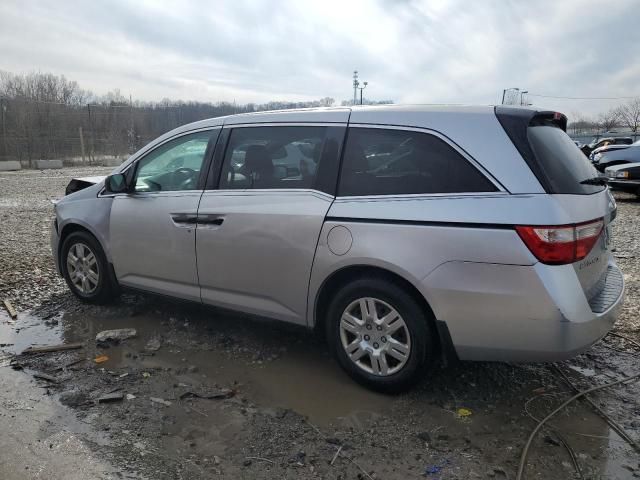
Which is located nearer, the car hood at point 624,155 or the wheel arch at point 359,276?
the wheel arch at point 359,276

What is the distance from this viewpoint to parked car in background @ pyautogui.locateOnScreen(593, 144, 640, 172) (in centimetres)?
1362

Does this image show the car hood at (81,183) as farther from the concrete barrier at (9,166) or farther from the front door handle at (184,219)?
the concrete barrier at (9,166)

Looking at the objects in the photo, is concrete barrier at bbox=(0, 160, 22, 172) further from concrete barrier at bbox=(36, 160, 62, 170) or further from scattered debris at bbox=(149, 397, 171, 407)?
scattered debris at bbox=(149, 397, 171, 407)

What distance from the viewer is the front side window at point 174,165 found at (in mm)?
4184

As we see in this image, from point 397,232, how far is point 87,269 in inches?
131

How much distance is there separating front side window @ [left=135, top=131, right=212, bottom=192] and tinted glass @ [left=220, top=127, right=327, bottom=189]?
329 millimetres

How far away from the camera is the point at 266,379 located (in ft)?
11.8

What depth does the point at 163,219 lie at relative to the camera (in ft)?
13.7

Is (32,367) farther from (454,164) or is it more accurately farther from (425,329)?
(454,164)

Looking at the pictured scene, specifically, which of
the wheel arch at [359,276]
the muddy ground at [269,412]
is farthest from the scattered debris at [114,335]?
the wheel arch at [359,276]

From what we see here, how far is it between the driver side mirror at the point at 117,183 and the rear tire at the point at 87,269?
1.99 feet

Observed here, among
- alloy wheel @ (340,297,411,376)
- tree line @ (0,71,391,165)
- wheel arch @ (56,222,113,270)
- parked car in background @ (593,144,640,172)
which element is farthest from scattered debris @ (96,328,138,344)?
tree line @ (0,71,391,165)

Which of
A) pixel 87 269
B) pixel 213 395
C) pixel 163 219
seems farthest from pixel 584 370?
pixel 87 269

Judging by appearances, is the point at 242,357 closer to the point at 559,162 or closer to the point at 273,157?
the point at 273,157
